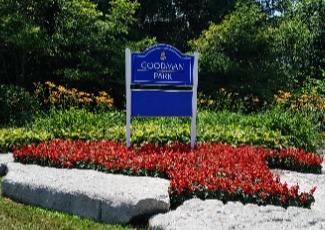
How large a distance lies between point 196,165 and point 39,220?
1.93 metres

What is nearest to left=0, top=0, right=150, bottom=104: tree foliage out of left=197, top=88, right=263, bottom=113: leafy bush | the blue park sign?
left=197, top=88, right=263, bottom=113: leafy bush

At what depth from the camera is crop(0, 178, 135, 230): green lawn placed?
4723 mm

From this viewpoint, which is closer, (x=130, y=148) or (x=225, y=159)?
(x=225, y=159)

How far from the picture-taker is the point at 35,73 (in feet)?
47.1

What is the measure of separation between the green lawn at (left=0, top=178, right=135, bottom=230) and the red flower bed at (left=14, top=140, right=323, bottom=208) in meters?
0.86

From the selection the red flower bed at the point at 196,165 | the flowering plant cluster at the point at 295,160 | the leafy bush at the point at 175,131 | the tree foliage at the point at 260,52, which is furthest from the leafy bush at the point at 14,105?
the flowering plant cluster at the point at 295,160

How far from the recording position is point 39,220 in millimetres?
4883

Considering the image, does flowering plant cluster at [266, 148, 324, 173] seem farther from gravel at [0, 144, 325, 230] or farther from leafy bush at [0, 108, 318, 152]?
gravel at [0, 144, 325, 230]

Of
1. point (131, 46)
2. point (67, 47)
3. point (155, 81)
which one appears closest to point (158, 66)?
point (155, 81)

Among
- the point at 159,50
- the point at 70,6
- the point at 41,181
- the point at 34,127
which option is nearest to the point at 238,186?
the point at 41,181

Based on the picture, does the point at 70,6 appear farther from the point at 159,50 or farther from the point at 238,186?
the point at 238,186

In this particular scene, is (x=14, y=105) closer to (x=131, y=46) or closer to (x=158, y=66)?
(x=131, y=46)

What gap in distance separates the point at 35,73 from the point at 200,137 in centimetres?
746

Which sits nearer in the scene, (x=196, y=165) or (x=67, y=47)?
(x=196, y=165)
